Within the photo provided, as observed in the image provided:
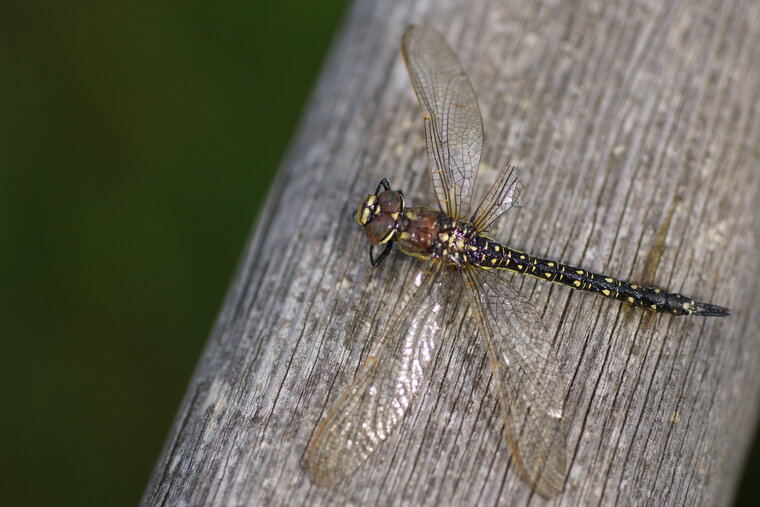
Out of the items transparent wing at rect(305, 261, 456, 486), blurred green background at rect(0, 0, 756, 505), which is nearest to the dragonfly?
transparent wing at rect(305, 261, 456, 486)

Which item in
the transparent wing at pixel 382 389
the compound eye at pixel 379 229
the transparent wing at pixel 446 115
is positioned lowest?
the transparent wing at pixel 382 389

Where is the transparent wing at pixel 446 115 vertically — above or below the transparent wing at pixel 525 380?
above

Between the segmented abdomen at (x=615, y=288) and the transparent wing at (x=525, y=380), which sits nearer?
the transparent wing at (x=525, y=380)

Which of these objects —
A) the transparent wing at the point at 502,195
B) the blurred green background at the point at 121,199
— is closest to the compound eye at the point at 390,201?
the transparent wing at the point at 502,195

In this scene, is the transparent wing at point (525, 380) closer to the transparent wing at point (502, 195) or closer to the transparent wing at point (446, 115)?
the transparent wing at point (502, 195)

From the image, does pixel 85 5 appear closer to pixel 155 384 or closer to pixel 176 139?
pixel 176 139

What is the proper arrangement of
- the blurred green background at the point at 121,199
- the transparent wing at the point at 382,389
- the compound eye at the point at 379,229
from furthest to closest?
the blurred green background at the point at 121,199 < the compound eye at the point at 379,229 < the transparent wing at the point at 382,389

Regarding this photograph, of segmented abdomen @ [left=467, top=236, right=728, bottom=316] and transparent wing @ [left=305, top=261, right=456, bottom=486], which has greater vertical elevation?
segmented abdomen @ [left=467, top=236, right=728, bottom=316]

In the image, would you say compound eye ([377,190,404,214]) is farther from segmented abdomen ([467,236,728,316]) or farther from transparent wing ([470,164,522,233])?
segmented abdomen ([467,236,728,316])

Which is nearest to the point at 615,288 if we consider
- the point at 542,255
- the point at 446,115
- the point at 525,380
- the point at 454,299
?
the point at 542,255
